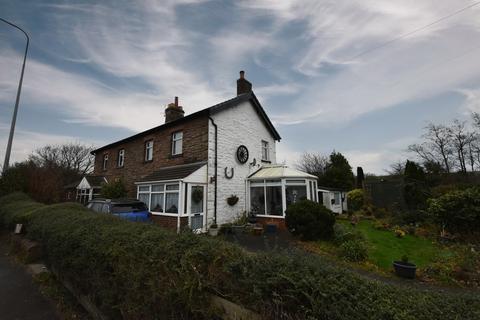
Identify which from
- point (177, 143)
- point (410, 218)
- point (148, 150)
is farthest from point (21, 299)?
point (410, 218)

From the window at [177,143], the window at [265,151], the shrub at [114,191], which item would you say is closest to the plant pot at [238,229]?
the window at [177,143]

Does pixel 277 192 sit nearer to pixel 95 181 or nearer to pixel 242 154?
pixel 242 154

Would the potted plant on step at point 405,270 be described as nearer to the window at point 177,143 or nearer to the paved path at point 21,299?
the paved path at point 21,299

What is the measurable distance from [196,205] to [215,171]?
2199 mm

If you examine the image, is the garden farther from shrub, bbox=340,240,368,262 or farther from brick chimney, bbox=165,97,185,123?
brick chimney, bbox=165,97,185,123

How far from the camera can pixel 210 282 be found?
7.50ft

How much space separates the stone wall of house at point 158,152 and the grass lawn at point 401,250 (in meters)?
8.96

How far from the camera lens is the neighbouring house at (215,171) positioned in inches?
463

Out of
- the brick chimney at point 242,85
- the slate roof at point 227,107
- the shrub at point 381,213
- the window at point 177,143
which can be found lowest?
the shrub at point 381,213

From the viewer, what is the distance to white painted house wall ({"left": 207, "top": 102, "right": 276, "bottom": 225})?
1273 cm

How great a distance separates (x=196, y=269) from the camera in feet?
8.01

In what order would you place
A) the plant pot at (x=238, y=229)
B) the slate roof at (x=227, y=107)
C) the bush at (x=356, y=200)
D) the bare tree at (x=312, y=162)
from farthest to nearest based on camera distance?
1. the bare tree at (x=312, y=162)
2. the bush at (x=356, y=200)
3. the slate roof at (x=227, y=107)
4. the plant pot at (x=238, y=229)

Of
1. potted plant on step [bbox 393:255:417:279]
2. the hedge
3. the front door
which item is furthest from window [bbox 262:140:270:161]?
the hedge

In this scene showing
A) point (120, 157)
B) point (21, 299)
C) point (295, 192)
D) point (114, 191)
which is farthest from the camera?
point (120, 157)
